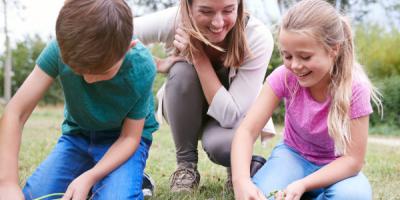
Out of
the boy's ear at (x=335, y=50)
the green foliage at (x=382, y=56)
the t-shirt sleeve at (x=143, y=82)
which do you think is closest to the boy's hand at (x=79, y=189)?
the t-shirt sleeve at (x=143, y=82)

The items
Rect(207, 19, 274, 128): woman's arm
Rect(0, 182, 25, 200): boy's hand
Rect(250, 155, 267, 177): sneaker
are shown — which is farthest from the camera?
Rect(207, 19, 274, 128): woman's arm

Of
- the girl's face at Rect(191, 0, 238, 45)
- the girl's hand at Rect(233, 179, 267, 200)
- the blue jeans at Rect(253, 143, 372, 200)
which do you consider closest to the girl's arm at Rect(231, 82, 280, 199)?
the girl's hand at Rect(233, 179, 267, 200)

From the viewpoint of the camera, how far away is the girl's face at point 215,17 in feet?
8.15

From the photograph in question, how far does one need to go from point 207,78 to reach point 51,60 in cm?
83

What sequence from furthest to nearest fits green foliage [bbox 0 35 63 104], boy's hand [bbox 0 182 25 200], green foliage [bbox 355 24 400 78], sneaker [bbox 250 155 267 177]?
green foliage [bbox 0 35 63 104] → green foliage [bbox 355 24 400 78] → sneaker [bbox 250 155 267 177] → boy's hand [bbox 0 182 25 200]

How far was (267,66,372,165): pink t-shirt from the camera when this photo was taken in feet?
7.51

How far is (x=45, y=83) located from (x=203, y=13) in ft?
2.71

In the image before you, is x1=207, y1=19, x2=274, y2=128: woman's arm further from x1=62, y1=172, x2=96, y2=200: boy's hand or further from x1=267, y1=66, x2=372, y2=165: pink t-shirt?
x1=62, y1=172, x2=96, y2=200: boy's hand

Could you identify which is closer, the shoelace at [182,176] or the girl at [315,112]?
the girl at [315,112]

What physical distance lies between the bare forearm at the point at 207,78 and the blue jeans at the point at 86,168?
42 centimetres

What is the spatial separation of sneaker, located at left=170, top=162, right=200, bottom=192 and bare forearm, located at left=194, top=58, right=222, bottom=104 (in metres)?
0.41

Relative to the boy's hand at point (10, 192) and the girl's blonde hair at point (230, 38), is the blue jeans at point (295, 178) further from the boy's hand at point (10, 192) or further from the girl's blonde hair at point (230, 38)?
the boy's hand at point (10, 192)

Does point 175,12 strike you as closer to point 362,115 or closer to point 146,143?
point 146,143

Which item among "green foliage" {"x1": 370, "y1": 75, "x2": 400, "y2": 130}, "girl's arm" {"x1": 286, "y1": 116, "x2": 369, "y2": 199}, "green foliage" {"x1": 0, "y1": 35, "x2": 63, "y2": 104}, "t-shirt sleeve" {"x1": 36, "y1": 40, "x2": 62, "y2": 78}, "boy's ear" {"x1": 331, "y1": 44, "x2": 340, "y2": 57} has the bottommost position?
"green foliage" {"x1": 0, "y1": 35, "x2": 63, "y2": 104}
